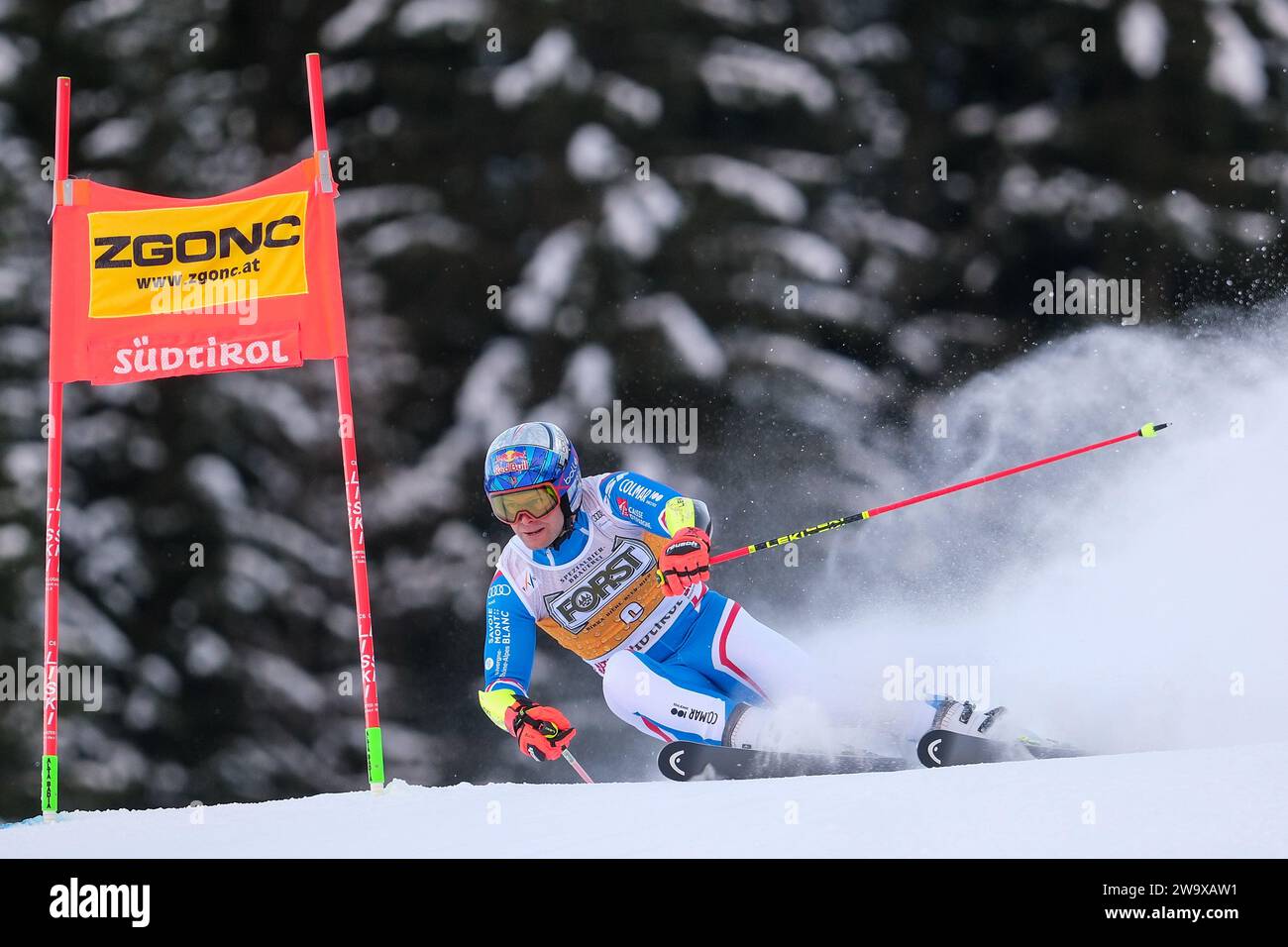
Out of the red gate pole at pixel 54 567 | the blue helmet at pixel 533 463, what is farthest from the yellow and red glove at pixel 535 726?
the red gate pole at pixel 54 567

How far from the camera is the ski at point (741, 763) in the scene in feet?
14.1

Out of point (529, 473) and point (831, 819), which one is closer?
point (831, 819)

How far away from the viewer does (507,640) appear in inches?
179

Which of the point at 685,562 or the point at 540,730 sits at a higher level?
the point at 685,562

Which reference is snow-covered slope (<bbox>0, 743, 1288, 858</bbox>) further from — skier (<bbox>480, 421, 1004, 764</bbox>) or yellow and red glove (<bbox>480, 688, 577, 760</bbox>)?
skier (<bbox>480, 421, 1004, 764</bbox>)

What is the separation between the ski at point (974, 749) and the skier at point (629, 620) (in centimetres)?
4

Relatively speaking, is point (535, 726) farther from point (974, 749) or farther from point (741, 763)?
point (974, 749)

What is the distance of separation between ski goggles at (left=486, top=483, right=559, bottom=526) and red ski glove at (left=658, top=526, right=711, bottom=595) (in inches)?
18.2

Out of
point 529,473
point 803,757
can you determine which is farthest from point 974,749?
point 529,473

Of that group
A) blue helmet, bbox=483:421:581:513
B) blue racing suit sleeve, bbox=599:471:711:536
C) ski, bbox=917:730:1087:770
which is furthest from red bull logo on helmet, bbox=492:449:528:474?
ski, bbox=917:730:1087:770

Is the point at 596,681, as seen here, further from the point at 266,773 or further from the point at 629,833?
the point at 629,833

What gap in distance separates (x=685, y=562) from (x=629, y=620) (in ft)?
1.97

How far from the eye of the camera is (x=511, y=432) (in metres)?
4.50

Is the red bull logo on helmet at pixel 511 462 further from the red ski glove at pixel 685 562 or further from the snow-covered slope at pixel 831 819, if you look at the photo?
the snow-covered slope at pixel 831 819
